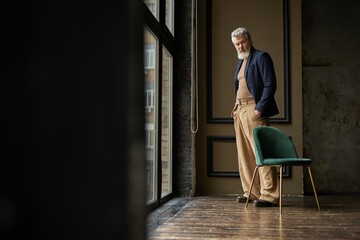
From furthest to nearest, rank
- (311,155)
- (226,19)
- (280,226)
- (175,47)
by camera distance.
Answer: (311,155) → (226,19) → (175,47) → (280,226)

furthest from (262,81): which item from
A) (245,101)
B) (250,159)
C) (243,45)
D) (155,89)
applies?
(155,89)

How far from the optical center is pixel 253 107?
157 inches

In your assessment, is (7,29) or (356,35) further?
(356,35)

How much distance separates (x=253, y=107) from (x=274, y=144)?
35cm

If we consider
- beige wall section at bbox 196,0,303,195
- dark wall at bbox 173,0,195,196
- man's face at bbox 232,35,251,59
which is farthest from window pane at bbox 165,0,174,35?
man's face at bbox 232,35,251,59

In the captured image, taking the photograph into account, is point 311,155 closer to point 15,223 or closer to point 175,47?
point 175,47

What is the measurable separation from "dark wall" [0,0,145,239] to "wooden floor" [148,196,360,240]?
2.17 m

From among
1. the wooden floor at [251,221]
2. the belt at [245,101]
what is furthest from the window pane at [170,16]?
the wooden floor at [251,221]

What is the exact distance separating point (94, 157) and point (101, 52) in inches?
2.1

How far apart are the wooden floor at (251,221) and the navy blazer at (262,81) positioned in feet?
2.65

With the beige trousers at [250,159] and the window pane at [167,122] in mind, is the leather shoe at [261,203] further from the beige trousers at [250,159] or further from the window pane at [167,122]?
the window pane at [167,122]

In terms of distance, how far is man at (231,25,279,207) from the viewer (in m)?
3.87

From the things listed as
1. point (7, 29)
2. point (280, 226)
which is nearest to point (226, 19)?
point (280, 226)

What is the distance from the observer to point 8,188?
0.24 metres
